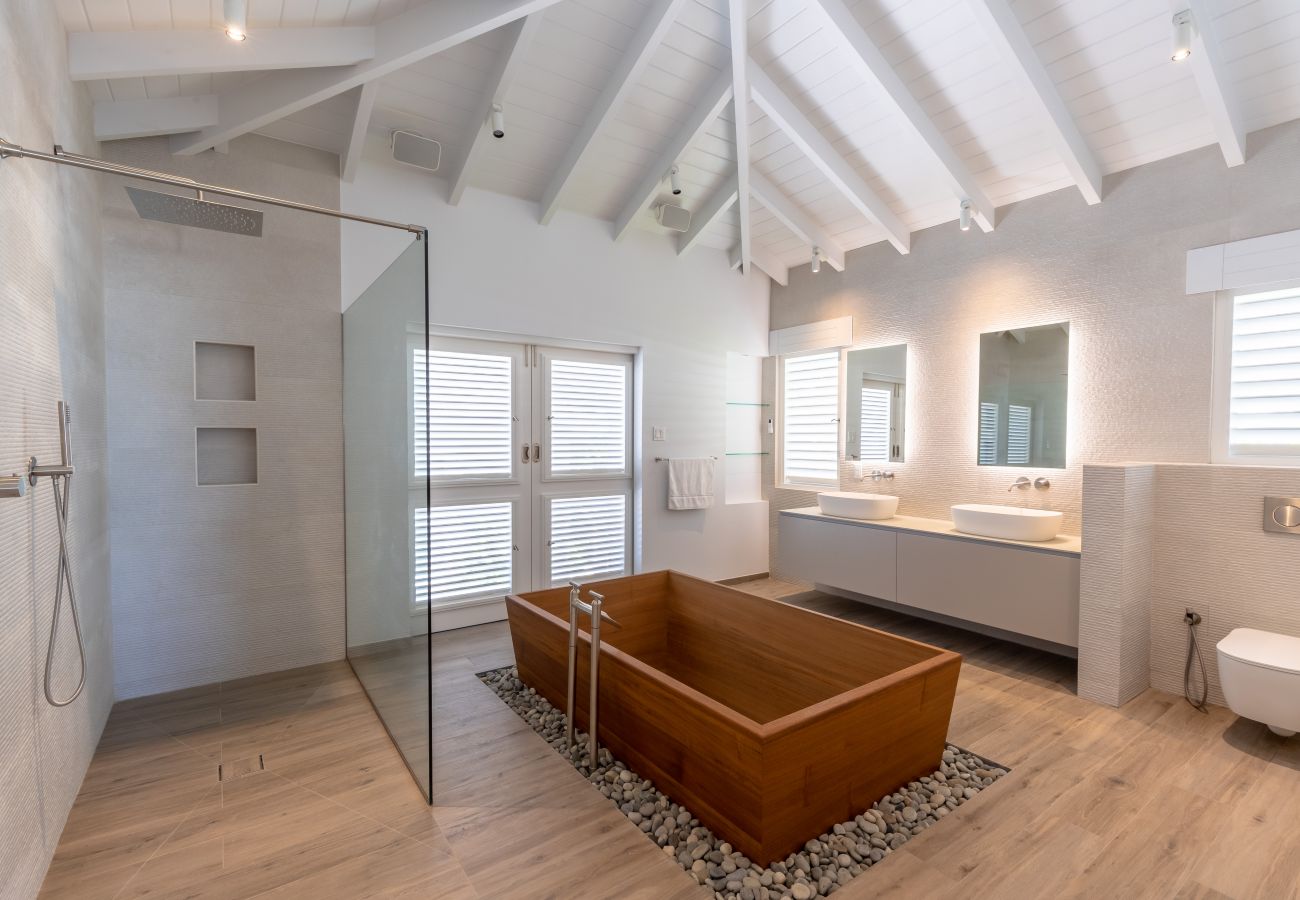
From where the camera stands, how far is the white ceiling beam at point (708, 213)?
4.16 meters

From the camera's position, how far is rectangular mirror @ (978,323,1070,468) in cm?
361

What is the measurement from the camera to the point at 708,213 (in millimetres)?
4363

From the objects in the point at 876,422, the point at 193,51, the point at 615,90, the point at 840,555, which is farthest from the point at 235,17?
the point at 876,422

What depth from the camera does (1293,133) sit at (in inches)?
111

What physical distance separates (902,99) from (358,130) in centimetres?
262

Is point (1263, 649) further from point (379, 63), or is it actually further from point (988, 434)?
point (379, 63)

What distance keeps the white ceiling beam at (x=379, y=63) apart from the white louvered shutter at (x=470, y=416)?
55.8 inches

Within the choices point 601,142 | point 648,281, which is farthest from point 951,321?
point 601,142

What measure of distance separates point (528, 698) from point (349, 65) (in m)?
2.81

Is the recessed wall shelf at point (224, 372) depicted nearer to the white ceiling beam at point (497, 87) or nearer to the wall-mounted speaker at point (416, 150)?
the wall-mounted speaker at point (416, 150)

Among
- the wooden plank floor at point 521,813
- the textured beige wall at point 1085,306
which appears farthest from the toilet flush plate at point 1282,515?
the wooden plank floor at point 521,813

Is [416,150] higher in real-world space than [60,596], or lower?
higher

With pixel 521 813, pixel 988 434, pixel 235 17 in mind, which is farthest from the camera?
pixel 988 434

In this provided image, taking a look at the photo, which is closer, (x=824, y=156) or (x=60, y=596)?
(x=60, y=596)
